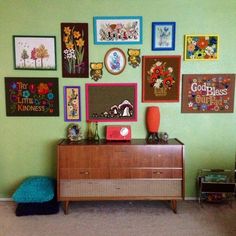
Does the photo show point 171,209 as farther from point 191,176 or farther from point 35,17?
point 35,17

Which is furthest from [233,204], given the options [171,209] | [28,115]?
[28,115]

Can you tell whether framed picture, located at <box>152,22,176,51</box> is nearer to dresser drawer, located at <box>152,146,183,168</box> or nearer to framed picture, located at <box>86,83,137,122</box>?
framed picture, located at <box>86,83,137,122</box>

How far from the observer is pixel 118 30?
2.88 metres

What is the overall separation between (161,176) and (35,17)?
6.98 feet

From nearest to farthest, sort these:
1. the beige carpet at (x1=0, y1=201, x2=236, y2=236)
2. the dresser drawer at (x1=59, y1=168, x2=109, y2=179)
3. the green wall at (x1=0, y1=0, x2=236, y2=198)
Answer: the beige carpet at (x1=0, y1=201, x2=236, y2=236) → the dresser drawer at (x1=59, y1=168, x2=109, y2=179) → the green wall at (x1=0, y1=0, x2=236, y2=198)

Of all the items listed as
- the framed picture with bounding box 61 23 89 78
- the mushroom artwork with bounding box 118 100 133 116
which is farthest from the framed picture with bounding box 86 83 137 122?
the framed picture with bounding box 61 23 89 78

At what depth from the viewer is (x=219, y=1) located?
2.86 m

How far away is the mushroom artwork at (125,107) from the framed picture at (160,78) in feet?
Answer: 0.55

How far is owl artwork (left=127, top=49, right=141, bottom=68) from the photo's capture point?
9.52 feet

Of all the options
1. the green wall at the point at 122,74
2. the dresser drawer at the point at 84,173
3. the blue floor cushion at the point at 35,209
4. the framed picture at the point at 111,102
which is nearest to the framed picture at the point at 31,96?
the green wall at the point at 122,74

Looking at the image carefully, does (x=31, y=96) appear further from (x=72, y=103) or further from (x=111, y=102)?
(x=111, y=102)

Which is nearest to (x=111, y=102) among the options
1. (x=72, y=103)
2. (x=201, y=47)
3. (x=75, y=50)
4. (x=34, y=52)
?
(x=72, y=103)

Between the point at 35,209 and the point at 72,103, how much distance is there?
116cm

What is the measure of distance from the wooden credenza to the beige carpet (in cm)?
19
